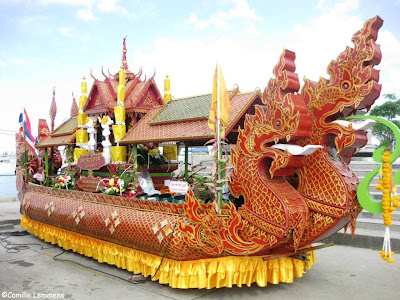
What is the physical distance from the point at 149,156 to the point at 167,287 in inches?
107

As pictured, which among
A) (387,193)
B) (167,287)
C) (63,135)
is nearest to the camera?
(387,193)

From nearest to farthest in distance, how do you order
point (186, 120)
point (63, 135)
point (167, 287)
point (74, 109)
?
1. point (167, 287)
2. point (186, 120)
3. point (63, 135)
4. point (74, 109)

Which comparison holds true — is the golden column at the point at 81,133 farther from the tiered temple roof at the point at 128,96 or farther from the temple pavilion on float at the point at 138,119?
the tiered temple roof at the point at 128,96

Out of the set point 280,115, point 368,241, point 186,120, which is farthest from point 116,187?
point 368,241

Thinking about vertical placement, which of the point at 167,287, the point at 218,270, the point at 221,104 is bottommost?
the point at 167,287

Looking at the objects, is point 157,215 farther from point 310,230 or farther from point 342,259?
point 342,259

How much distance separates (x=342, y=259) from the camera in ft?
21.6

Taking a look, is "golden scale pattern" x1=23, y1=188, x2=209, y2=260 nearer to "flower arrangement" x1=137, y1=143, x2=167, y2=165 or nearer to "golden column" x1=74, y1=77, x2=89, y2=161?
"golden column" x1=74, y1=77, x2=89, y2=161

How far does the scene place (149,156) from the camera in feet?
23.2

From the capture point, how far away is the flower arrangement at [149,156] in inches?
276

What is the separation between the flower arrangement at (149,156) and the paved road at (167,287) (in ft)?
6.55

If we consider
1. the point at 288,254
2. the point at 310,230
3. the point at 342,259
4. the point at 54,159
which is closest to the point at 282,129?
the point at 310,230

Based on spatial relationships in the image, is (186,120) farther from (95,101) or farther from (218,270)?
(95,101)

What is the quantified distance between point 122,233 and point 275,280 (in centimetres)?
232
